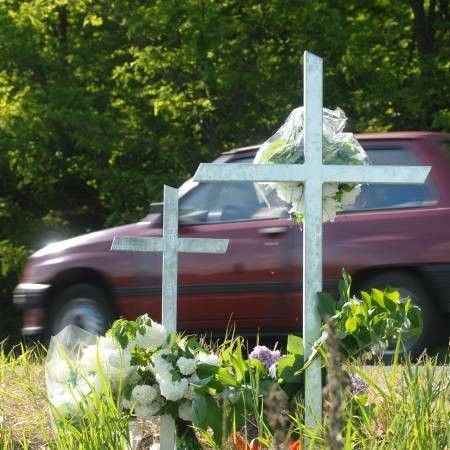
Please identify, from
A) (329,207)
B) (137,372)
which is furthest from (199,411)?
(329,207)

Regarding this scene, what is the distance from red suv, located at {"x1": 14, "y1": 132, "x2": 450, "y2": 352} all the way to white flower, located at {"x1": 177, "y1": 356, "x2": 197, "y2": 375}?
417cm

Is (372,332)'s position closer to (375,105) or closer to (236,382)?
(236,382)

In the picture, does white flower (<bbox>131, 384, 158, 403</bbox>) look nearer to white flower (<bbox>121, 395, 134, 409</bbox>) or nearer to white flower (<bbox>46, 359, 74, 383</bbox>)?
white flower (<bbox>121, 395, 134, 409</bbox>)

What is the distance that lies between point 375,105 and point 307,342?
13.1 meters

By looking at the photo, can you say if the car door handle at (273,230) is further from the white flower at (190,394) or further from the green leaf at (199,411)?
the green leaf at (199,411)

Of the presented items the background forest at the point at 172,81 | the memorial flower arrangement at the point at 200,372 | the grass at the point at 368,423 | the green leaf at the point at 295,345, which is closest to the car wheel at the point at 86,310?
the grass at the point at 368,423

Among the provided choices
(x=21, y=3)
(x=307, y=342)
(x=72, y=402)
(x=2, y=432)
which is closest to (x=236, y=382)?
(x=307, y=342)

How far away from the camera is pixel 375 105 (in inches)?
687

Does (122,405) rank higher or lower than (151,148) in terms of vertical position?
lower

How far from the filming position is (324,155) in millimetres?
4859

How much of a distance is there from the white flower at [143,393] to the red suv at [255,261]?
165 inches

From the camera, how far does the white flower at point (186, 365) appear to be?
4.65 metres

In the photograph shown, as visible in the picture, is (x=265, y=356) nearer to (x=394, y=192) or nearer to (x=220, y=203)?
(x=394, y=192)

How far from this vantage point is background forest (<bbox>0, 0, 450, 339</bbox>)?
17.3 m
